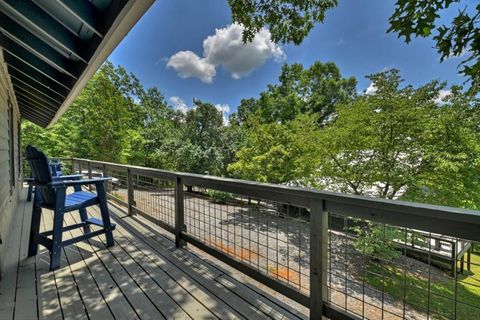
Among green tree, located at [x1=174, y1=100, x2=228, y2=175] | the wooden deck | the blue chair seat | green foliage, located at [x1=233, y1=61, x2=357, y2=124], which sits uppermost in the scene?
green foliage, located at [x1=233, y1=61, x2=357, y2=124]

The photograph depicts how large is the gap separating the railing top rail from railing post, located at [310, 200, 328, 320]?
6cm

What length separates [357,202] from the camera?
54.7 inches

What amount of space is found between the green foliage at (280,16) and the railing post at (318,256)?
2.37m

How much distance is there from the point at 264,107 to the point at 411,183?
14.7 meters

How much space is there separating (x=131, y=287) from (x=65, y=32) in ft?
8.15

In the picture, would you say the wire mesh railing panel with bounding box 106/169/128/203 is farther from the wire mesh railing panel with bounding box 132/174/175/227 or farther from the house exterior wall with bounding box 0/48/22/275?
the house exterior wall with bounding box 0/48/22/275

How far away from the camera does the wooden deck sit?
1.80 m

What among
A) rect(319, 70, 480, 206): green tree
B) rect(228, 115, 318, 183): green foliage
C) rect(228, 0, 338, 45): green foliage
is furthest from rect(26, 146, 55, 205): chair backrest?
rect(228, 115, 318, 183): green foliage

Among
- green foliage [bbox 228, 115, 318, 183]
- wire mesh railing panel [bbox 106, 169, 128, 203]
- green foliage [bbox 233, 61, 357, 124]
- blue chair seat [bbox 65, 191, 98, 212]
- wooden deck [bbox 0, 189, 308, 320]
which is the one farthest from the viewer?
green foliage [bbox 233, 61, 357, 124]

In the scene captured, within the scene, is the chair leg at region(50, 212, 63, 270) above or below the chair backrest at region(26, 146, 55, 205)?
below

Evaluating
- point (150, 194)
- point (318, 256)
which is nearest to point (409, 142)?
point (318, 256)

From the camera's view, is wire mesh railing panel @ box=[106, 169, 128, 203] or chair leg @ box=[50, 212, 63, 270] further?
wire mesh railing panel @ box=[106, 169, 128, 203]

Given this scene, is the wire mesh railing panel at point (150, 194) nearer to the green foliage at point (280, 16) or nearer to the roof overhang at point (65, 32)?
the roof overhang at point (65, 32)

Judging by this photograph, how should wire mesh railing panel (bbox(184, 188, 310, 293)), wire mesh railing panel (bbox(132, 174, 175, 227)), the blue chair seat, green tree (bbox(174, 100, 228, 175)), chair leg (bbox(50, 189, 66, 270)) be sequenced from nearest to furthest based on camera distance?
wire mesh railing panel (bbox(184, 188, 310, 293)) < chair leg (bbox(50, 189, 66, 270)) < the blue chair seat < wire mesh railing panel (bbox(132, 174, 175, 227)) < green tree (bbox(174, 100, 228, 175))
